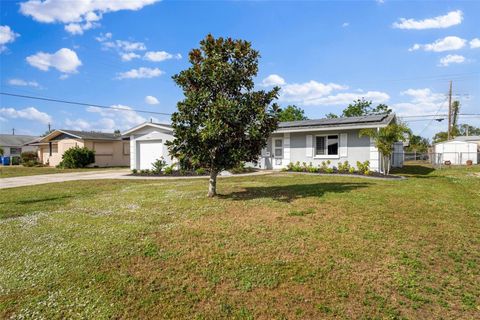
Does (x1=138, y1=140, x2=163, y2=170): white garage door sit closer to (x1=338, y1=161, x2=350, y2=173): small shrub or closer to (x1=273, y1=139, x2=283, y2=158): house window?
(x1=273, y1=139, x2=283, y2=158): house window

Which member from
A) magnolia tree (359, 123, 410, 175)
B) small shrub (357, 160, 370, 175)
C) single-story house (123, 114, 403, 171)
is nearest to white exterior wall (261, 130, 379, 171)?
single-story house (123, 114, 403, 171)

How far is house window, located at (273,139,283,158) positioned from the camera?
19.8 metres

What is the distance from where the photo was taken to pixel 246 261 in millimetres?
4551

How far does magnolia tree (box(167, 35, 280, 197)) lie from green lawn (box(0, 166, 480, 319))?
5.30 ft

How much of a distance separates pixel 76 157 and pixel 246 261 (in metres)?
27.0

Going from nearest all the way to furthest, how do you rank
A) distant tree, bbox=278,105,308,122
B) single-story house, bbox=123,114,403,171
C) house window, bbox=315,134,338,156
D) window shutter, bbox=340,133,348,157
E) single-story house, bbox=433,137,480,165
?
single-story house, bbox=123,114,403,171, window shutter, bbox=340,133,348,157, house window, bbox=315,134,338,156, single-story house, bbox=433,137,480,165, distant tree, bbox=278,105,308,122

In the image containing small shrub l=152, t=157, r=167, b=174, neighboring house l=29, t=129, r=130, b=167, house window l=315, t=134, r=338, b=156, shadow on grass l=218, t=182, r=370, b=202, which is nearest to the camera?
shadow on grass l=218, t=182, r=370, b=202

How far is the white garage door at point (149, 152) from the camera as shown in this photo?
20.3 meters

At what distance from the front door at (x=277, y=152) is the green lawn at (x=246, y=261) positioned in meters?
12.0

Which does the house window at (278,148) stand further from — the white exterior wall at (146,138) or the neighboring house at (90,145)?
the neighboring house at (90,145)

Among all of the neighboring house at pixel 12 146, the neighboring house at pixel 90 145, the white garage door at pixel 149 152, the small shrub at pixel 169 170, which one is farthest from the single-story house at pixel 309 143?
the neighboring house at pixel 12 146

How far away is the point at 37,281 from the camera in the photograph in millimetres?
4168

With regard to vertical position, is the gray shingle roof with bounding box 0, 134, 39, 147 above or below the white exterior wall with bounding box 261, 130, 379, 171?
above

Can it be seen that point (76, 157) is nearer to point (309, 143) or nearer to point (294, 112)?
point (309, 143)
